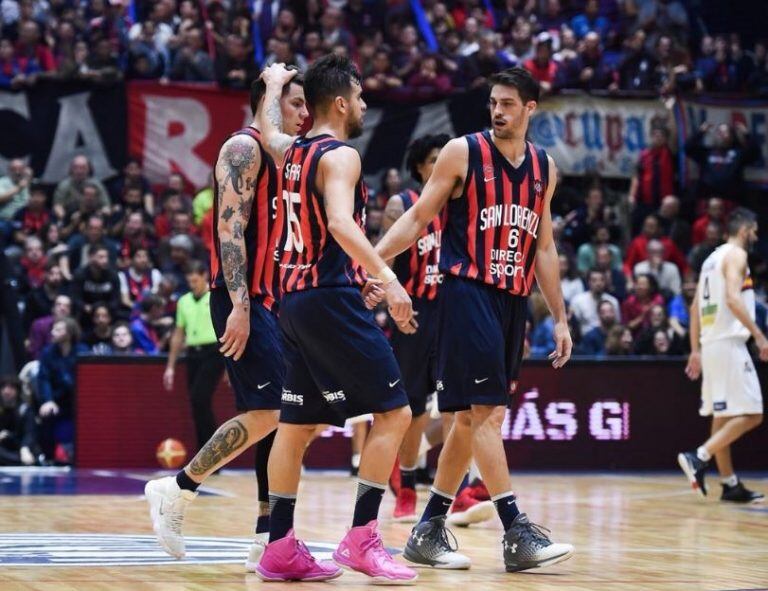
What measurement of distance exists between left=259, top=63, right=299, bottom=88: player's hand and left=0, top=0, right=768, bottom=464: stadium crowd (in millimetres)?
7880

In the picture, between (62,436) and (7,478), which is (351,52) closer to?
(62,436)

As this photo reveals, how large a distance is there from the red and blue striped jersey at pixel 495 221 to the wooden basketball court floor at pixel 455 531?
4.85ft

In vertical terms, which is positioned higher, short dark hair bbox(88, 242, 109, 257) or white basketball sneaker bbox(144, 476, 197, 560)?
short dark hair bbox(88, 242, 109, 257)

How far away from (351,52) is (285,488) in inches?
579

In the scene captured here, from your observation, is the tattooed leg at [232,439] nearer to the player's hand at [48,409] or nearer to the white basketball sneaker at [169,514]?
the white basketball sneaker at [169,514]

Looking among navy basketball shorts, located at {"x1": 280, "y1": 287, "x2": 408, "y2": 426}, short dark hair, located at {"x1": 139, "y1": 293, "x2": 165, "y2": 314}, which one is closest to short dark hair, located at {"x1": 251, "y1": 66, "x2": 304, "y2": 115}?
navy basketball shorts, located at {"x1": 280, "y1": 287, "x2": 408, "y2": 426}

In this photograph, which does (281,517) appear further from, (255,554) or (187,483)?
(187,483)

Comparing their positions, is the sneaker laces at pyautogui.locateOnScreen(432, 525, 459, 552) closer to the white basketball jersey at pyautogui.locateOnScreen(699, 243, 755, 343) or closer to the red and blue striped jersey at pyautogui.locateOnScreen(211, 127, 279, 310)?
the red and blue striped jersey at pyautogui.locateOnScreen(211, 127, 279, 310)

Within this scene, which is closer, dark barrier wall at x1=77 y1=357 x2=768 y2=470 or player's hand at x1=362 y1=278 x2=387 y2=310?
player's hand at x1=362 y1=278 x2=387 y2=310

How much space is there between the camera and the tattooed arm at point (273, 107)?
696 cm

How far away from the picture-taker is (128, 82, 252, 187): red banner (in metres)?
19.0

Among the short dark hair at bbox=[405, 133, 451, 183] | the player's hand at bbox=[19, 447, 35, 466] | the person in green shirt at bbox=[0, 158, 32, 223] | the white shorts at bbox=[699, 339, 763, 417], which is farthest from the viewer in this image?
the person in green shirt at bbox=[0, 158, 32, 223]

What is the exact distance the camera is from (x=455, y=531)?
352 inches

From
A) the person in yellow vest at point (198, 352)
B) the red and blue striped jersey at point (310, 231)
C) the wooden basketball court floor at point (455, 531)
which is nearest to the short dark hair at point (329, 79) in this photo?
the red and blue striped jersey at point (310, 231)
